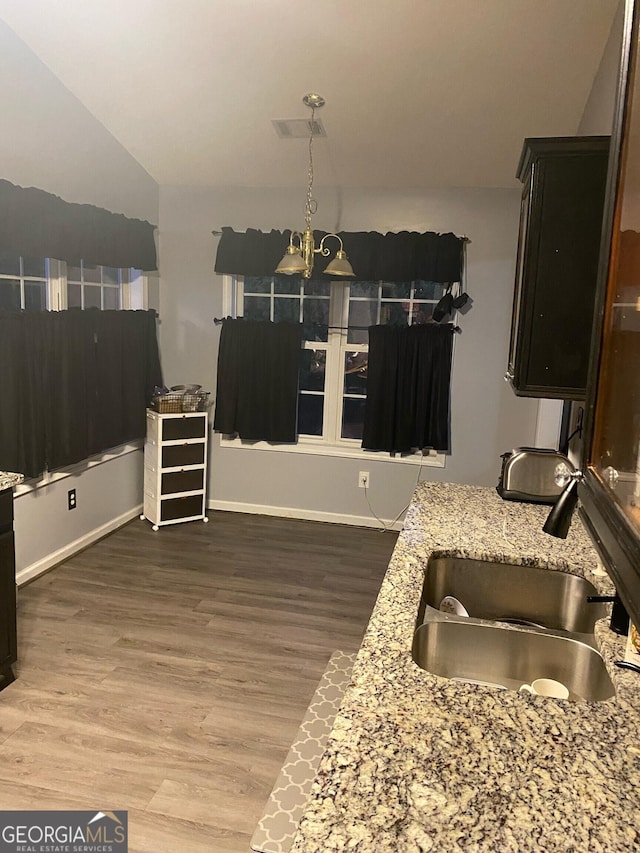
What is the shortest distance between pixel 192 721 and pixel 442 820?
1887mm

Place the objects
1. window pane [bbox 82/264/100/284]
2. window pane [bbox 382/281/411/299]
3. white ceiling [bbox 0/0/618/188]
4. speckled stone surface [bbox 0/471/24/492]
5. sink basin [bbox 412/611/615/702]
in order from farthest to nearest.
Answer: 1. window pane [bbox 382/281/411/299]
2. window pane [bbox 82/264/100/284]
3. white ceiling [bbox 0/0/618/188]
4. speckled stone surface [bbox 0/471/24/492]
5. sink basin [bbox 412/611/615/702]

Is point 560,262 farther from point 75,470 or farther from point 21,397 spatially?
point 75,470

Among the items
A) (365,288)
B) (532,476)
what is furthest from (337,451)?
(532,476)

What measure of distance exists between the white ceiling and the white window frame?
3.01 ft

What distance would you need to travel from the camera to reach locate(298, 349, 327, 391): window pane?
5.09 metres

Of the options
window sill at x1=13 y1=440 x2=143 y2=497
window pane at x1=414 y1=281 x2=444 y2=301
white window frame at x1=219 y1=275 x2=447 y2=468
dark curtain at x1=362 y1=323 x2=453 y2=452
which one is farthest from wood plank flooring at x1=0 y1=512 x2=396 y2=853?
window pane at x1=414 y1=281 x2=444 y2=301

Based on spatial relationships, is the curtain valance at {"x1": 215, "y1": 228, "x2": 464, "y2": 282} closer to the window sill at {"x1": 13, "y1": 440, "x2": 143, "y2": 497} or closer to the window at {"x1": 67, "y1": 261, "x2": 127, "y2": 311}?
the window at {"x1": 67, "y1": 261, "x2": 127, "y2": 311}

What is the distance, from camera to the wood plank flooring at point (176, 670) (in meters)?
2.21

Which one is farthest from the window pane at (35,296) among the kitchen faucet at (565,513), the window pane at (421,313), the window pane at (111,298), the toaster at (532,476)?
the kitchen faucet at (565,513)

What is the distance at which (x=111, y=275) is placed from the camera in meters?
4.75

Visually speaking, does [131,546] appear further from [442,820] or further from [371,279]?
[442,820]

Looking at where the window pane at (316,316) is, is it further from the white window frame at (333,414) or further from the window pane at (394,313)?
the window pane at (394,313)

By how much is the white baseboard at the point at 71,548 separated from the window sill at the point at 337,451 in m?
0.91

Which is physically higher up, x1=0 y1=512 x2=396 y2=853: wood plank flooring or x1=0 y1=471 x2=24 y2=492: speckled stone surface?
x1=0 y1=471 x2=24 y2=492: speckled stone surface
